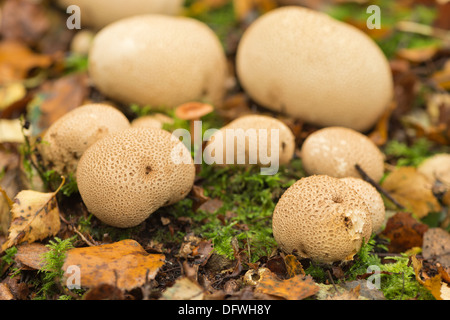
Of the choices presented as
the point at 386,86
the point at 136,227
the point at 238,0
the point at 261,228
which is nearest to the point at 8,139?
the point at 136,227

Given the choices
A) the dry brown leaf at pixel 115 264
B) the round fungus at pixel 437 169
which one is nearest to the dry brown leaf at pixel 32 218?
the dry brown leaf at pixel 115 264

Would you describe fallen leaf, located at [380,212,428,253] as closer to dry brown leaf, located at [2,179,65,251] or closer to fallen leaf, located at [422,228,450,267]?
fallen leaf, located at [422,228,450,267]

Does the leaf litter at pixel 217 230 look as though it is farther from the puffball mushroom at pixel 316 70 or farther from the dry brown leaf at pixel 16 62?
the puffball mushroom at pixel 316 70

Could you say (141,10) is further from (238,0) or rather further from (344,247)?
(344,247)

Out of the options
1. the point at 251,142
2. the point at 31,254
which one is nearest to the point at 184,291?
the point at 31,254

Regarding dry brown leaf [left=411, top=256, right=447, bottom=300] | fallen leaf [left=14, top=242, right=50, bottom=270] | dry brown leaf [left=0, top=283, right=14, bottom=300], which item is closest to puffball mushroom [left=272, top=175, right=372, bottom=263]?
dry brown leaf [left=411, top=256, right=447, bottom=300]
